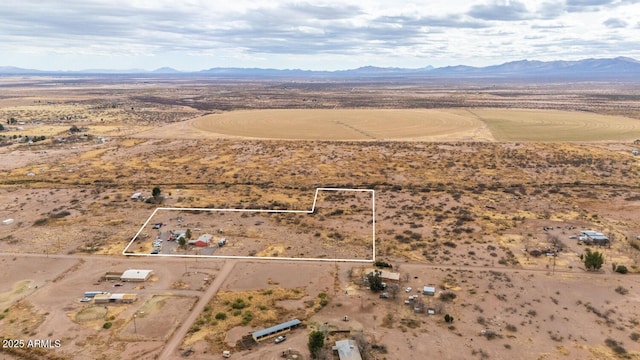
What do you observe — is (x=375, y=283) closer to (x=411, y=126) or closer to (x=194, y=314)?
(x=194, y=314)

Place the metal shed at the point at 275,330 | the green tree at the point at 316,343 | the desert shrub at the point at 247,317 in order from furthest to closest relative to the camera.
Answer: the desert shrub at the point at 247,317 → the metal shed at the point at 275,330 → the green tree at the point at 316,343

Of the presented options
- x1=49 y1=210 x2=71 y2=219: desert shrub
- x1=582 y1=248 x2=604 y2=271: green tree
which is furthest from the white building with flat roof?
x1=49 y1=210 x2=71 y2=219: desert shrub

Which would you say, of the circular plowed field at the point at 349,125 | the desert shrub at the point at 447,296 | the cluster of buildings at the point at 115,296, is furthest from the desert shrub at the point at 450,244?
the circular plowed field at the point at 349,125

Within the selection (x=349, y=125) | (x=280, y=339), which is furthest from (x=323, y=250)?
(x=349, y=125)

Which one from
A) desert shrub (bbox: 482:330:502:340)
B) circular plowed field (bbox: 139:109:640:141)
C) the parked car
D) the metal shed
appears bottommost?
desert shrub (bbox: 482:330:502:340)

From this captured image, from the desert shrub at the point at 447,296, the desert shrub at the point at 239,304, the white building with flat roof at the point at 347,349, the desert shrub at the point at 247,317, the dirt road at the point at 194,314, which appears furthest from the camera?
the desert shrub at the point at 447,296

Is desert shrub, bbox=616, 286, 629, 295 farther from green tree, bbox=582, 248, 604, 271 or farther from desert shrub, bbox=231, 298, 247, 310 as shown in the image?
desert shrub, bbox=231, 298, 247, 310

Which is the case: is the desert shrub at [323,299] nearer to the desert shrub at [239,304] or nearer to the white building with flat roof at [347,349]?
the white building with flat roof at [347,349]
